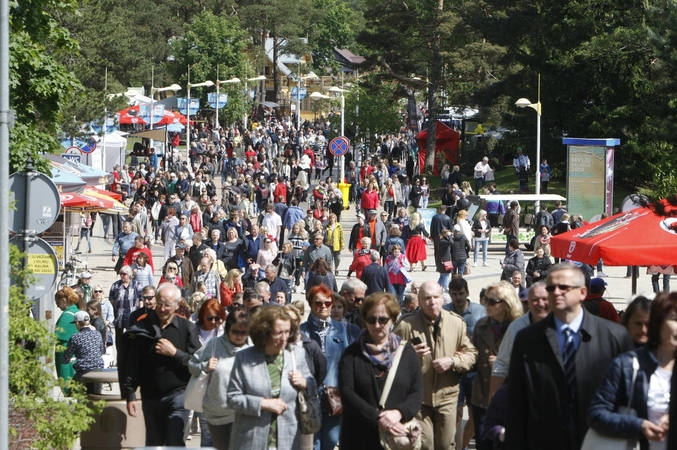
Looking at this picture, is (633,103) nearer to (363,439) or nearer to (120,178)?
(120,178)

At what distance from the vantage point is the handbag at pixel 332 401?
8703 millimetres

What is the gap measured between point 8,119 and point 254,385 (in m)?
2.30

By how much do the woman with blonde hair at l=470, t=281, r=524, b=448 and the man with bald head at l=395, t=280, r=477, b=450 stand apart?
0.83 feet

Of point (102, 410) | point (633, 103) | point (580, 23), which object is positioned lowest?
point (102, 410)

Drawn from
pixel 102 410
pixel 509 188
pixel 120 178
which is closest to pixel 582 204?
pixel 509 188

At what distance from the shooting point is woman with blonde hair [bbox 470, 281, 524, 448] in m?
9.13

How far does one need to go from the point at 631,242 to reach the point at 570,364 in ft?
24.0

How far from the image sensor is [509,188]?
51281mm

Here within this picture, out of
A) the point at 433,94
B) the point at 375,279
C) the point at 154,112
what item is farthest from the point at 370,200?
the point at 154,112

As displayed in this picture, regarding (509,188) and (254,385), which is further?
(509,188)

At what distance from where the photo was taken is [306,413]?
7.96 metres

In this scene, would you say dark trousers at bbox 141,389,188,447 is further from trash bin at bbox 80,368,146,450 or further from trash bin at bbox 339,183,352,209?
trash bin at bbox 339,183,352,209

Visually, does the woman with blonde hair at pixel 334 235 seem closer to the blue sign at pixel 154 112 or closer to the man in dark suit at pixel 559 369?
the man in dark suit at pixel 559 369

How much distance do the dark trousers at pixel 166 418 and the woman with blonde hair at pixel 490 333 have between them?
85.5 inches
